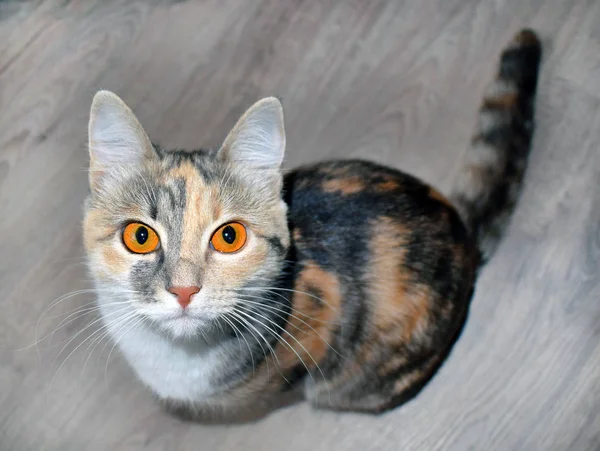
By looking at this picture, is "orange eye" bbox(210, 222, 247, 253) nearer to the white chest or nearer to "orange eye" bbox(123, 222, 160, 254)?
"orange eye" bbox(123, 222, 160, 254)

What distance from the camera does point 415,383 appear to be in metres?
1.65

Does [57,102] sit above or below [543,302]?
below

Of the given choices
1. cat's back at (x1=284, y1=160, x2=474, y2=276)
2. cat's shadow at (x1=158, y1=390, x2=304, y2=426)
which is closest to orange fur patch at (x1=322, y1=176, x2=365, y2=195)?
cat's back at (x1=284, y1=160, x2=474, y2=276)

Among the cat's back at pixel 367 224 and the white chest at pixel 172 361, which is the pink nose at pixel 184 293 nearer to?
the white chest at pixel 172 361

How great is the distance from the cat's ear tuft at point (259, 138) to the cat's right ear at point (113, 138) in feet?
0.52

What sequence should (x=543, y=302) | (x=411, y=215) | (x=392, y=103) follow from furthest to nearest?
(x=392, y=103) < (x=543, y=302) < (x=411, y=215)

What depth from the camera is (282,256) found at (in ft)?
4.00

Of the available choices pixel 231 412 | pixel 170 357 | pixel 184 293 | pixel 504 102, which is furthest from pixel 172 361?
pixel 504 102

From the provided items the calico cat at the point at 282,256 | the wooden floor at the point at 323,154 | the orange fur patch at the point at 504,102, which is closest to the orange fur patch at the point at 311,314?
the calico cat at the point at 282,256

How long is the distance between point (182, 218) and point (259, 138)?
0.70ft

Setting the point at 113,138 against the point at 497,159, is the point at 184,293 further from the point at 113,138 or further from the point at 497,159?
the point at 497,159

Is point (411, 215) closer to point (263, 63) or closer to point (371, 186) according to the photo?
point (371, 186)

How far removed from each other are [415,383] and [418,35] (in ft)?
3.81

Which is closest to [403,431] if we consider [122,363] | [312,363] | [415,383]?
[415,383]
